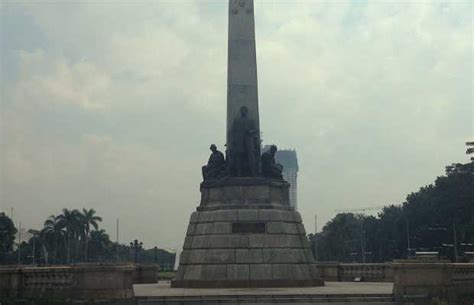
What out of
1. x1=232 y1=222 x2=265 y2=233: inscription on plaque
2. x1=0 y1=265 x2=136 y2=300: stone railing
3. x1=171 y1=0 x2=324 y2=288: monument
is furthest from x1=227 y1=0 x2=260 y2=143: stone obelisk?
x1=0 y1=265 x2=136 y2=300: stone railing

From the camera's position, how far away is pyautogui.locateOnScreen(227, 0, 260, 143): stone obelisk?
27.9 m

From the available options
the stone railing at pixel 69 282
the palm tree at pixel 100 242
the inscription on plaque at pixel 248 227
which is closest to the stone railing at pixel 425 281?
the inscription on plaque at pixel 248 227

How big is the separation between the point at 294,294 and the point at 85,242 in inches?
3756

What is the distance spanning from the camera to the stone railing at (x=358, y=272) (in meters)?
29.7

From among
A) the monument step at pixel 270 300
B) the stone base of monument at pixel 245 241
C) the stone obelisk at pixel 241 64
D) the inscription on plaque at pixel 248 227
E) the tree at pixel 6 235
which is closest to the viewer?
the monument step at pixel 270 300

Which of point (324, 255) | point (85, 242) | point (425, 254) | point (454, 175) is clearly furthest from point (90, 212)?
point (425, 254)

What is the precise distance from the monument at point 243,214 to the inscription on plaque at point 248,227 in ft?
0.14

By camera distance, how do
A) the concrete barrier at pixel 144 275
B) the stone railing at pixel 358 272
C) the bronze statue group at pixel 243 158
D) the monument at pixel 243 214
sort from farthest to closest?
1. the concrete barrier at pixel 144 275
2. the stone railing at pixel 358 272
3. the bronze statue group at pixel 243 158
4. the monument at pixel 243 214

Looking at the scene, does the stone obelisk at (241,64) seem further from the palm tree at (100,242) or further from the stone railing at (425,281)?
the palm tree at (100,242)

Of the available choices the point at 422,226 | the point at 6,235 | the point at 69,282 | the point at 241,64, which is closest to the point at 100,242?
the point at 6,235

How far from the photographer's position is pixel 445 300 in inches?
704

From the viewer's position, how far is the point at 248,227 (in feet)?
83.9

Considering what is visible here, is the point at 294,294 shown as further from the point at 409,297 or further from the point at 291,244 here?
the point at 291,244

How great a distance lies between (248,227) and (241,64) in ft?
25.0
